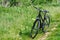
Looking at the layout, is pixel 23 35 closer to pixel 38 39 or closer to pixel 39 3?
pixel 38 39

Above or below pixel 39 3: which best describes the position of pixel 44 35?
above


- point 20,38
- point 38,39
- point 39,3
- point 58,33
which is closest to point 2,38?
point 20,38

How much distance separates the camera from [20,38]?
1529 cm

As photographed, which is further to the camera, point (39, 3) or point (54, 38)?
point (39, 3)

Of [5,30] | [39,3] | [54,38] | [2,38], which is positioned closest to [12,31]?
[5,30]

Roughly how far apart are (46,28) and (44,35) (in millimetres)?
1842

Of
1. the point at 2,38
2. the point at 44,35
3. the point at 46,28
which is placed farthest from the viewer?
the point at 46,28

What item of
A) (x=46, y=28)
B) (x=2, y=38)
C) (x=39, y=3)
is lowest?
(x=39, y=3)

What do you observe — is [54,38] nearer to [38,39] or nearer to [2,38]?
[38,39]

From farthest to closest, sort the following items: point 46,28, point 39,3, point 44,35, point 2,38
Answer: point 39,3
point 46,28
point 44,35
point 2,38

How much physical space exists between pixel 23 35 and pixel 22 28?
1.17m

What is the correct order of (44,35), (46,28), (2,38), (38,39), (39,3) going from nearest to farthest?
(2,38)
(38,39)
(44,35)
(46,28)
(39,3)

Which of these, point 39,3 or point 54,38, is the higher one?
point 54,38

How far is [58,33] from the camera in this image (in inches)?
660
